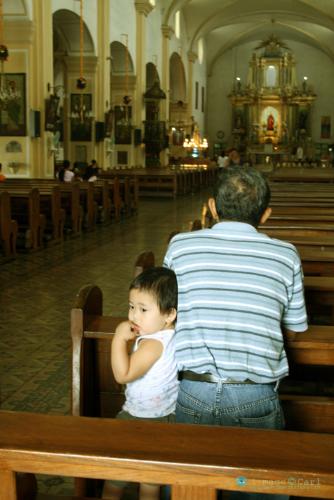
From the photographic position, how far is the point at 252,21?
3509 cm

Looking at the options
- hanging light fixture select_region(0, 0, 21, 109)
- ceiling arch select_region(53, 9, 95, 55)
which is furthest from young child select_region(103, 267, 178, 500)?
ceiling arch select_region(53, 9, 95, 55)

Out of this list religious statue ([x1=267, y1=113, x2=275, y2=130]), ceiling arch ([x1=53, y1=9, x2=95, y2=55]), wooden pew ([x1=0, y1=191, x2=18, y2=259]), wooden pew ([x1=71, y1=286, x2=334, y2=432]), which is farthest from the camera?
religious statue ([x1=267, y1=113, x2=275, y2=130])

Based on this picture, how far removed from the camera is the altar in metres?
38.2

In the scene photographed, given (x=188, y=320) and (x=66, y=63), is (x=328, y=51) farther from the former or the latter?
(x=188, y=320)

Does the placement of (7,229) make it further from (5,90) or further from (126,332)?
(126,332)

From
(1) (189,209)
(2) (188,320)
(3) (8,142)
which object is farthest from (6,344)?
(1) (189,209)

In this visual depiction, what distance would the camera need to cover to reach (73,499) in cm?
186

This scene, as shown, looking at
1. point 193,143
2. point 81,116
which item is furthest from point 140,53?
point 193,143

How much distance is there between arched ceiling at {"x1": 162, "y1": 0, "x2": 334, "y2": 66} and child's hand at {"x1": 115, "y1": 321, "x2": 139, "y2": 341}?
2577 centimetres

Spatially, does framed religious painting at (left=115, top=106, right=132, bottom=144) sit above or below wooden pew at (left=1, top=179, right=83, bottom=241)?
above

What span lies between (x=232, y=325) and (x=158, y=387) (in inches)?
15.7

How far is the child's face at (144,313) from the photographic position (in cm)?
218

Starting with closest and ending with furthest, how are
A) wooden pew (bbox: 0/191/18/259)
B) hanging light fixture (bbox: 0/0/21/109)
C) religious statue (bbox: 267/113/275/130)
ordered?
wooden pew (bbox: 0/191/18/259) → hanging light fixture (bbox: 0/0/21/109) → religious statue (bbox: 267/113/275/130)

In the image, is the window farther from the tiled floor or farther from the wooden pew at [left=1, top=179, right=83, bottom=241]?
the wooden pew at [left=1, top=179, right=83, bottom=241]
